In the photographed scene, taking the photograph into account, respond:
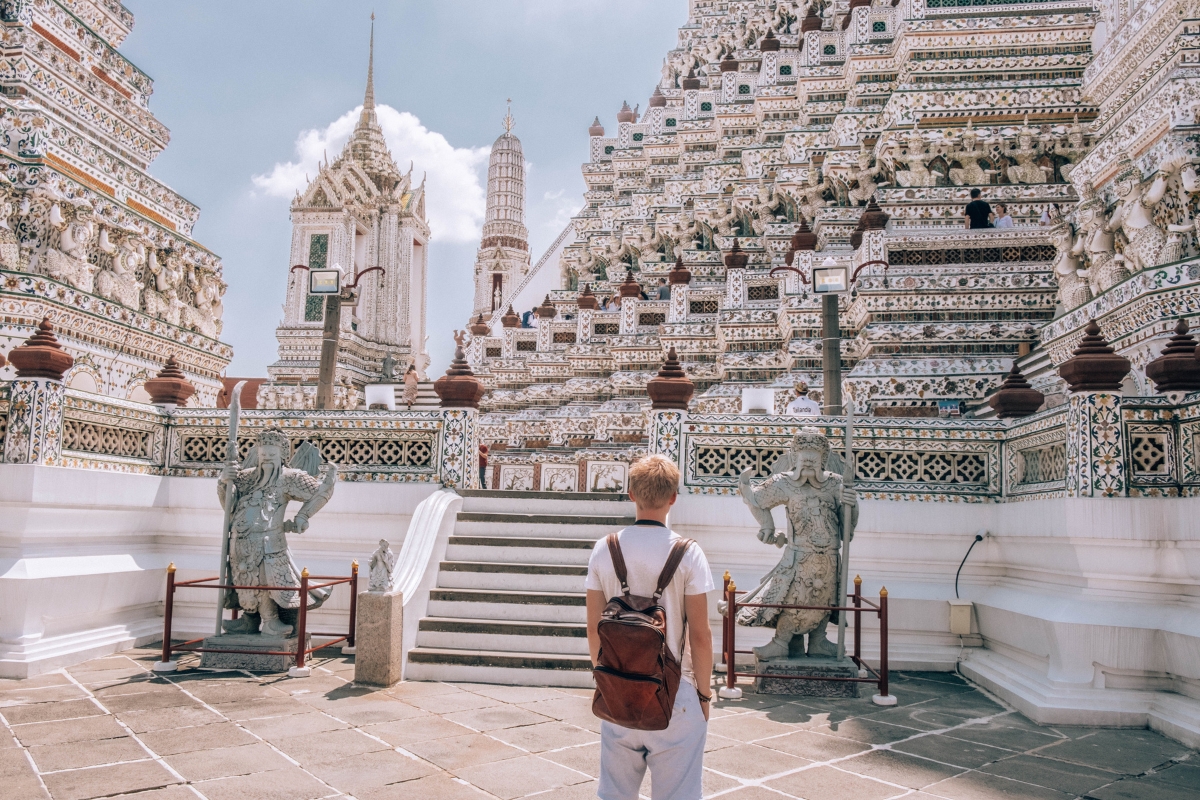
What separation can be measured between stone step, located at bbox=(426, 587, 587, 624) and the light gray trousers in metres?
4.00

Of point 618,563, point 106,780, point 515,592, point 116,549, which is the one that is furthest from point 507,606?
point 618,563

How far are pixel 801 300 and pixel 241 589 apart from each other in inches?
405

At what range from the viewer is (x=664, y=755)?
3.12 meters

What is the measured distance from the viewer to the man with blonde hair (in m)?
3.11

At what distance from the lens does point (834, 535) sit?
21.6ft

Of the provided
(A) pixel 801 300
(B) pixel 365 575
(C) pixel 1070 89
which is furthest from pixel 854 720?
(C) pixel 1070 89

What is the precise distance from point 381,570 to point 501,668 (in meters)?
1.13

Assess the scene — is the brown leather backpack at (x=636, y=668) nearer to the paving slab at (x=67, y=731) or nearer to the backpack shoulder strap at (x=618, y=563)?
the backpack shoulder strap at (x=618, y=563)

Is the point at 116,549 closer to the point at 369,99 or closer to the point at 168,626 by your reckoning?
the point at 168,626

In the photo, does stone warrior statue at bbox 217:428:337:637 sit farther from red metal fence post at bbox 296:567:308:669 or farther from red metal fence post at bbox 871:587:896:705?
red metal fence post at bbox 871:587:896:705

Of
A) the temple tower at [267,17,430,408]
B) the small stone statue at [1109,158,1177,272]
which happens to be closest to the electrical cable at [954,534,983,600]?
the small stone statue at [1109,158,1177,272]

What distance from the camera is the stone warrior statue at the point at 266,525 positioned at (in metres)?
7.10

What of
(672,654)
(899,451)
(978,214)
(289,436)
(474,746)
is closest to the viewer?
(672,654)

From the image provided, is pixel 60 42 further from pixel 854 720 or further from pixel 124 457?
pixel 854 720
